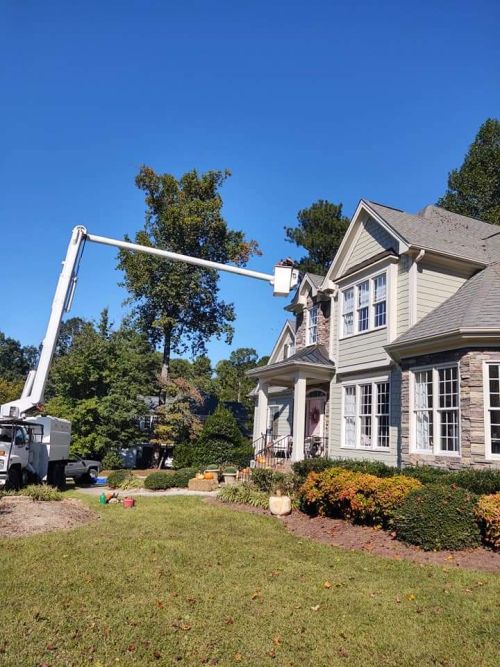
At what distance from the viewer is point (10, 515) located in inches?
396

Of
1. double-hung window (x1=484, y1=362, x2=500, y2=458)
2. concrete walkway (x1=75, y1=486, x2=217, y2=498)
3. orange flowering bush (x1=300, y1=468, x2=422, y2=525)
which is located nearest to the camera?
orange flowering bush (x1=300, y1=468, x2=422, y2=525)

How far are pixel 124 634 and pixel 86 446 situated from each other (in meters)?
20.7

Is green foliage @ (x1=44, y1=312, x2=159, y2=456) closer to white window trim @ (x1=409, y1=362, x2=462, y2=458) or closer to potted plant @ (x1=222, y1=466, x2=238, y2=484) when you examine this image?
potted plant @ (x1=222, y1=466, x2=238, y2=484)

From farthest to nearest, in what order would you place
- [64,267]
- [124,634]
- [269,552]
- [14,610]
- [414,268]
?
[414,268] < [64,267] < [269,552] < [14,610] < [124,634]

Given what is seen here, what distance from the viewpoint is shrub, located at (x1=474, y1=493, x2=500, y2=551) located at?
7.72 metres

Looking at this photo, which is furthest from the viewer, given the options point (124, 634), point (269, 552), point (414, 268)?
point (414, 268)

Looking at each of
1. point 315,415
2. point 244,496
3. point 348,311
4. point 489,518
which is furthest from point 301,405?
point 489,518

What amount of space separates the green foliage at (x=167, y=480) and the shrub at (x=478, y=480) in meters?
10.2

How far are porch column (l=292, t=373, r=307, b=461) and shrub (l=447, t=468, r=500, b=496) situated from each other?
264 inches

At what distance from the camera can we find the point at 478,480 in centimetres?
970

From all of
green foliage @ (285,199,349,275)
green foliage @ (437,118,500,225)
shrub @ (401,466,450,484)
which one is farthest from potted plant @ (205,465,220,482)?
green foliage @ (437,118,500,225)

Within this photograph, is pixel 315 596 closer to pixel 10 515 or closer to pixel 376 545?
pixel 376 545

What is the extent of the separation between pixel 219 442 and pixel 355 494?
47.5ft

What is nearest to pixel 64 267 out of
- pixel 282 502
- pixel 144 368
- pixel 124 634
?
pixel 282 502
